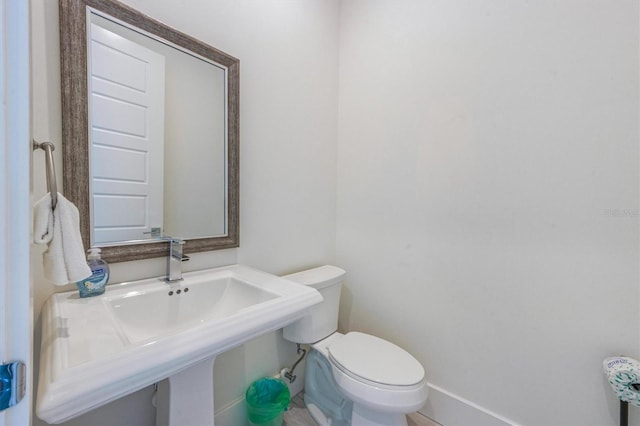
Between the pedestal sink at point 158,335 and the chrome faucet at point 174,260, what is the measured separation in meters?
0.03

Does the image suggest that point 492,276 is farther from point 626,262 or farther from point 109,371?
point 109,371

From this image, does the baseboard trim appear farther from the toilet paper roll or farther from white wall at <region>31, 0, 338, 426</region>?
white wall at <region>31, 0, 338, 426</region>

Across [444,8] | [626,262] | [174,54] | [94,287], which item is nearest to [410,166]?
[444,8]

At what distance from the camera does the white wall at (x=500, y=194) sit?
105cm

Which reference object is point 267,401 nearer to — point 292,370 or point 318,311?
point 292,370

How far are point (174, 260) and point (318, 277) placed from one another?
0.72 meters

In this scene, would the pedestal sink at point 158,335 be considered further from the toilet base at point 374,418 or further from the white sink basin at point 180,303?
the toilet base at point 374,418

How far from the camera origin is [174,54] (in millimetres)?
1081

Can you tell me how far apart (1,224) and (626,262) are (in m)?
1.65

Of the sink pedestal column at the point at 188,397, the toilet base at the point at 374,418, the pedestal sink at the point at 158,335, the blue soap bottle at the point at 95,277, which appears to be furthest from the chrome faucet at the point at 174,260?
the toilet base at the point at 374,418

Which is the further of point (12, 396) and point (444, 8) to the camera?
point (444, 8)

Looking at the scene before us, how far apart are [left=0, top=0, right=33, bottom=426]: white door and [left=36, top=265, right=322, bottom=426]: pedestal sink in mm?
219

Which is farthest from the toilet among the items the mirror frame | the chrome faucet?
the mirror frame

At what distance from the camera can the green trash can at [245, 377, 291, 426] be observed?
1.26 metres
